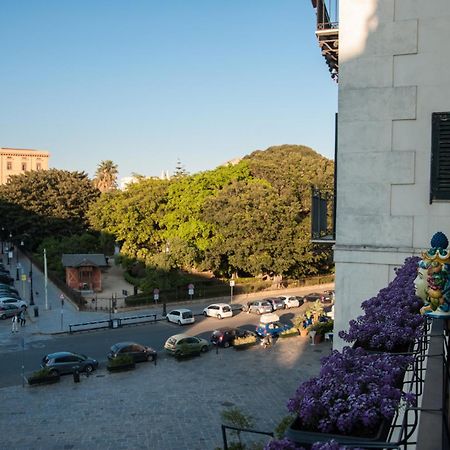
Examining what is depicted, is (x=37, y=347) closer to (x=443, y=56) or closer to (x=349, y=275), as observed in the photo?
(x=349, y=275)

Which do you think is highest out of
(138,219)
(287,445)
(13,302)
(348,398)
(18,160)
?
(18,160)

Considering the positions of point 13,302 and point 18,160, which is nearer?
point 13,302

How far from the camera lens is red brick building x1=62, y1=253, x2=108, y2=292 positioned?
145 ft

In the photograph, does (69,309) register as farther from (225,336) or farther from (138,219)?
(225,336)

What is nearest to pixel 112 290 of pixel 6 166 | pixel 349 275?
pixel 349 275

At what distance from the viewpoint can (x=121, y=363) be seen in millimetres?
23094

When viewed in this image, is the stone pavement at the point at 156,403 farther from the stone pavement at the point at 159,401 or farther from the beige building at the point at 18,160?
the beige building at the point at 18,160

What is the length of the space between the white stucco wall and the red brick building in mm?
36816

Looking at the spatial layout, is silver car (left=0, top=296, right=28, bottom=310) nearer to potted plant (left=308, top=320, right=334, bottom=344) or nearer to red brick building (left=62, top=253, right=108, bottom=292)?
red brick building (left=62, top=253, right=108, bottom=292)

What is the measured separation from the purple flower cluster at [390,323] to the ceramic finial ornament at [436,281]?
200 mm

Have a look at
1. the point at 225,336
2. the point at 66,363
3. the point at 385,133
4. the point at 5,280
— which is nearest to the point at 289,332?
the point at 225,336

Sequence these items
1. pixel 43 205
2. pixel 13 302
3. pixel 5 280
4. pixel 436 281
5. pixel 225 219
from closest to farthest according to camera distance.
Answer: pixel 436 281 < pixel 13 302 < pixel 225 219 < pixel 5 280 < pixel 43 205

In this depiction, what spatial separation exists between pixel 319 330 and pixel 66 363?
543 inches

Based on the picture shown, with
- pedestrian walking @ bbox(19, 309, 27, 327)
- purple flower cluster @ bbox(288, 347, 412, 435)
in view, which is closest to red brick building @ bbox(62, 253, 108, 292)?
pedestrian walking @ bbox(19, 309, 27, 327)
